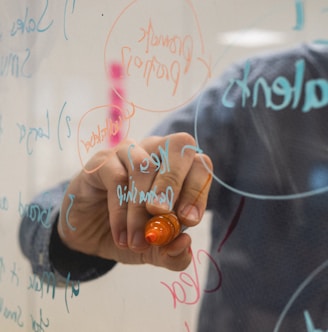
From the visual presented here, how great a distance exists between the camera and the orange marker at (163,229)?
0.56 meters

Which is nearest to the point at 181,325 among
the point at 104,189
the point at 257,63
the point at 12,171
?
the point at 104,189

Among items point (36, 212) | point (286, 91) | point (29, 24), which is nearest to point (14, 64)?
point (29, 24)

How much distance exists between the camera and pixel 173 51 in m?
0.58

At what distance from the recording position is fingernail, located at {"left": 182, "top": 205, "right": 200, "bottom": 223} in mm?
553

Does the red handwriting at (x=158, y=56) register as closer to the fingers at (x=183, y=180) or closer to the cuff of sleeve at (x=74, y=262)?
the fingers at (x=183, y=180)

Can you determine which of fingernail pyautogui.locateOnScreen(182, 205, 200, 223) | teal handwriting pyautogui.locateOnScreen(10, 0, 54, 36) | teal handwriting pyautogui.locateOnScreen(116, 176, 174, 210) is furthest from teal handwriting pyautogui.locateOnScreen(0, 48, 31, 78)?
fingernail pyautogui.locateOnScreen(182, 205, 200, 223)

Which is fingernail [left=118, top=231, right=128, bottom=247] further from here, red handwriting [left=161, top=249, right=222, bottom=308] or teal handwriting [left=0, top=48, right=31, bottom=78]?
teal handwriting [left=0, top=48, right=31, bottom=78]

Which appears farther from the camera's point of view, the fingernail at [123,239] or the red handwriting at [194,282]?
the fingernail at [123,239]

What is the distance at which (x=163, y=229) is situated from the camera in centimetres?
56

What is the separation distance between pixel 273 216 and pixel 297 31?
0.18 m

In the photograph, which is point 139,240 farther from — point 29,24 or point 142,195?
point 29,24

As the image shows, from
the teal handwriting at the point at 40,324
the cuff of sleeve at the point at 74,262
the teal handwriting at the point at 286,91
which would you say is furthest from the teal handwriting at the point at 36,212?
the teal handwriting at the point at 286,91

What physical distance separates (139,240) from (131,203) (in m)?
0.05

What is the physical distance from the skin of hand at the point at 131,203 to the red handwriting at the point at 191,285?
0.5 inches
